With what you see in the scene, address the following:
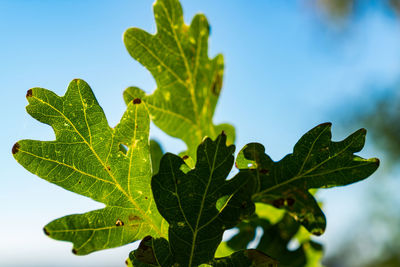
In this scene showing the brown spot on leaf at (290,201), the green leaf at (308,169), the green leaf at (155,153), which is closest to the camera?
the green leaf at (308,169)

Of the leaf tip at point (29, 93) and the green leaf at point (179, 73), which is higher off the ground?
the green leaf at point (179, 73)

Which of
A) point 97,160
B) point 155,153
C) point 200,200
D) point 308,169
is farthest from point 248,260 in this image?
point 155,153

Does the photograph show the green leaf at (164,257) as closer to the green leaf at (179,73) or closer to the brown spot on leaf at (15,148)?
the brown spot on leaf at (15,148)

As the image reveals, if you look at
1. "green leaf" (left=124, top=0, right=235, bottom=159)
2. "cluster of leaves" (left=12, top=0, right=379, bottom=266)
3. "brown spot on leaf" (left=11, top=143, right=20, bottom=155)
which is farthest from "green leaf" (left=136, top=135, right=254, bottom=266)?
"green leaf" (left=124, top=0, right=235, bottom=159)

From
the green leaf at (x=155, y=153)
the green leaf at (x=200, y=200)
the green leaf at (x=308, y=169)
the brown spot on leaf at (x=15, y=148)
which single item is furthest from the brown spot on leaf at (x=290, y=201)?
the brown spot on leaf at (x=15, y=148)

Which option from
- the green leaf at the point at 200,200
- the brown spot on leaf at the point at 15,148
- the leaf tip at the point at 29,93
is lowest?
the green leaf at the point at 200,200

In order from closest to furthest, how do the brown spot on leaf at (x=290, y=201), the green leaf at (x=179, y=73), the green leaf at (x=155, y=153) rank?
the brown spot on leaf at (x=290, y=201)
the green leaf at (x=179, y=73)
the green leaf at (x=155, y=153)

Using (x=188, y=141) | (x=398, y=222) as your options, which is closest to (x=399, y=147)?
(x=398, y=222)

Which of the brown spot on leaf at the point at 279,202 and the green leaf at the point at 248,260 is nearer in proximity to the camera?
the green leaf at the point at 248,260

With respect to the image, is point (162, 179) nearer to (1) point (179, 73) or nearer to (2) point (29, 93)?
(2) point (29, 93)
